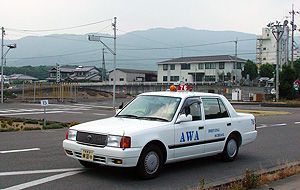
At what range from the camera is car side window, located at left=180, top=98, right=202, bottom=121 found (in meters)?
8.50

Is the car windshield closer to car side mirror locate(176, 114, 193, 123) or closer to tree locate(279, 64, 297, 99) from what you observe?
car side mirror locate(176, 114, 193, 123)

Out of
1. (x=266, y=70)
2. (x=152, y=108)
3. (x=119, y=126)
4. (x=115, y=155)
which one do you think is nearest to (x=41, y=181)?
(x=115, y=155)

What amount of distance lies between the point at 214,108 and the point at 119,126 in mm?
2599

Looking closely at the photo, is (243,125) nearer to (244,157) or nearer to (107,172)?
(244,157)

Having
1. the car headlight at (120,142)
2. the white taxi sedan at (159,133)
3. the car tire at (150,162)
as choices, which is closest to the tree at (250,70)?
the white taxi sedan at (159,133)

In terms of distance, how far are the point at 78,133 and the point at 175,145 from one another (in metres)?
1.77

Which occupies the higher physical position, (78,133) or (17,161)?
(78,133)

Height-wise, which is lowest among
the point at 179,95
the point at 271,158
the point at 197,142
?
the point at 271,158

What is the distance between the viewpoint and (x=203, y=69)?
104062 mm

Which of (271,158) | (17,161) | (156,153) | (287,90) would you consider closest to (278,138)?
(271,158)

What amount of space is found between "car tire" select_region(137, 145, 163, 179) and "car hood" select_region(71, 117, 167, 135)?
0.40 m

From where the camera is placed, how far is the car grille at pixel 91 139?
734 centimetres

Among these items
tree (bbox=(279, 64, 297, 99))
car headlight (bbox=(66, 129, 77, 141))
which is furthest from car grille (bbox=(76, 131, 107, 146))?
tree (bbox=(279, 64, 297, 99))

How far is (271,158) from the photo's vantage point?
10461 millimetres
